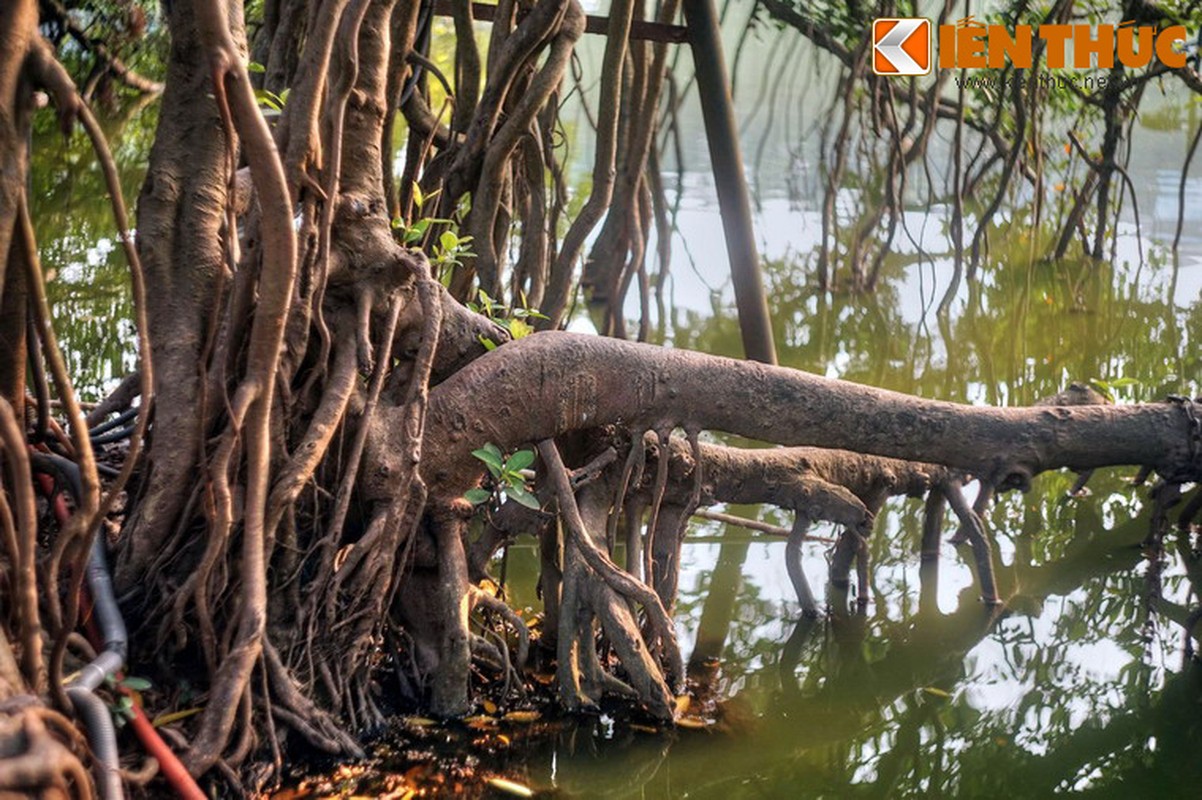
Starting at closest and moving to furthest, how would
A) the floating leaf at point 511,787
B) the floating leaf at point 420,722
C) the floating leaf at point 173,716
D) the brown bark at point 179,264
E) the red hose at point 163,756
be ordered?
the red hose at point 163,756 < the floating leaf at point 173,716 < the brown bark at point 179,264 < the floating leaf at point 511,787 < the floating leaf at point 420,722

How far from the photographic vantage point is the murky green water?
2982mm

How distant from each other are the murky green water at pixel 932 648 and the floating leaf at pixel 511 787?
0.04 m

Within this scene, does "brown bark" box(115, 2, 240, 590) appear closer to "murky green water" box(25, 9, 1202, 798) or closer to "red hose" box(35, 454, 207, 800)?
"red hose" box(35, 454, 207, 800)

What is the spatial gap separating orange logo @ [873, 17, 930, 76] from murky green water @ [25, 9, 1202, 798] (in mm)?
1583

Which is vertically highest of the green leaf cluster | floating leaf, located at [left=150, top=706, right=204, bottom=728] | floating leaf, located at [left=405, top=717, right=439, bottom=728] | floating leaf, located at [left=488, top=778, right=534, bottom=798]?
the green leaf cluster

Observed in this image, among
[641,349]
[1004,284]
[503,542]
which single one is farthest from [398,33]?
[1004,284]

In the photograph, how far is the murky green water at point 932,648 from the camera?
298 centimetres

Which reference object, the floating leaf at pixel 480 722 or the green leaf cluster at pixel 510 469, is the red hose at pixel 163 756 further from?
the green leaf cluster at pixel 510 469

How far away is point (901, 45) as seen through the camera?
7.40 metres

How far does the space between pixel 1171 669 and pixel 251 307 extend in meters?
2.53

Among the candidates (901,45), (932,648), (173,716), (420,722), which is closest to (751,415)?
(932,648)

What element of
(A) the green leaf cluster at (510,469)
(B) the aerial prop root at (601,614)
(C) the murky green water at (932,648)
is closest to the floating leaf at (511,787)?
(C) the murky green water at (932,648)

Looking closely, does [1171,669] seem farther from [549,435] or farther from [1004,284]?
[1004,284]

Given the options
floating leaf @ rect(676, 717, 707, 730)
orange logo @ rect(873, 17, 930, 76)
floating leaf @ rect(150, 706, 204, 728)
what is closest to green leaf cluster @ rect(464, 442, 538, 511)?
floating leaf @ rect(676, 717, 707, 730)
